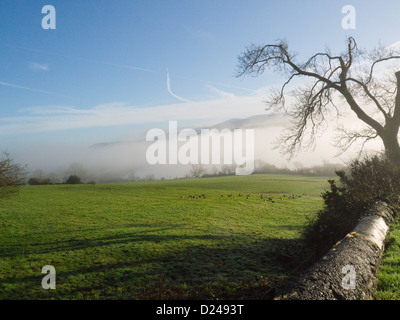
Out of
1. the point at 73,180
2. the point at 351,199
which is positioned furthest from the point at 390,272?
the point at 73,180

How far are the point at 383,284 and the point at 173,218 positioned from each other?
10.6 m

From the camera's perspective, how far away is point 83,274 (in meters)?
6.84

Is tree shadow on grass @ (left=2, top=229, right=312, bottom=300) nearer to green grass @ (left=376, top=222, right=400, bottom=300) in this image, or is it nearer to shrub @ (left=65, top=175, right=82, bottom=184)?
green grass @ (left=376, top=222, right=400, bottom=300)

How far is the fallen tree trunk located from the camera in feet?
14.8

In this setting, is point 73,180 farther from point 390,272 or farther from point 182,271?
point 390,272

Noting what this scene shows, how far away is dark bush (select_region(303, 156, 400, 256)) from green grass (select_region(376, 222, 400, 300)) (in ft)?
3.87

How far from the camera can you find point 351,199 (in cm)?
1172

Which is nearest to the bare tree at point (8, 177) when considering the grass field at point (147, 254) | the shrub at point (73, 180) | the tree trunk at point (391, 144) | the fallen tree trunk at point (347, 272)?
the grass field at point (147, 254)

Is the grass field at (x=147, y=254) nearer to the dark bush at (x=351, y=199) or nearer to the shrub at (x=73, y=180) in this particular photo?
the dark bush at (x=351, y=199)

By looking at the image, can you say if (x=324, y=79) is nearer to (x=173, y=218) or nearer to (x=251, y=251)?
(x=173, y=218)

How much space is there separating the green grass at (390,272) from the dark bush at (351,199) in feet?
3.87
